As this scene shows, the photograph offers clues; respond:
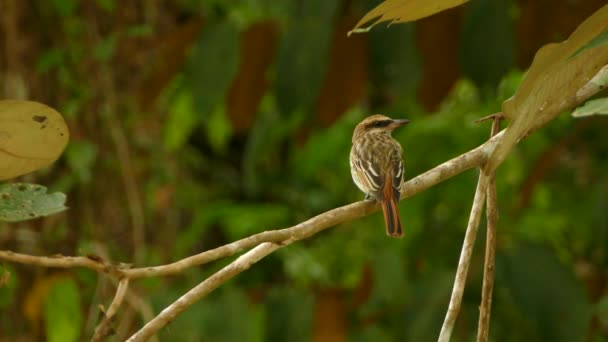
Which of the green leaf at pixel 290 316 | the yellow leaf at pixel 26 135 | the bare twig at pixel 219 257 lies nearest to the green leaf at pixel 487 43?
the green leaf at pixel 290 316

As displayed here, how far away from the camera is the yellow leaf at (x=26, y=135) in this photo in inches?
75.8

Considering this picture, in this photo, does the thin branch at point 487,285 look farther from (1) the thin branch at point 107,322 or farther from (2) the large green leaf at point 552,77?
(1) the thin branch at point 107,322

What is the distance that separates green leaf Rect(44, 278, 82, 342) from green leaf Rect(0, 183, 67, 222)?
9.11ft

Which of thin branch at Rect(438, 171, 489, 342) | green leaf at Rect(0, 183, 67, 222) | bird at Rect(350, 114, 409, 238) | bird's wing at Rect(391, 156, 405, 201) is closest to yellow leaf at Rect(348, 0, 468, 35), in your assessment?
thin branch at Rect(438, 171, 489, 342)

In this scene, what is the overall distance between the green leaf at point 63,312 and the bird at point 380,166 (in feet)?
5.24

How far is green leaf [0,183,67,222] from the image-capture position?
2.06 m

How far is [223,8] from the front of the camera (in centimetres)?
541

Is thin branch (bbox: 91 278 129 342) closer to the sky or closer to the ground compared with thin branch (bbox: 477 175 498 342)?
closer to the sky

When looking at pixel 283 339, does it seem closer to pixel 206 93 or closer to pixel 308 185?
pixel 206 93

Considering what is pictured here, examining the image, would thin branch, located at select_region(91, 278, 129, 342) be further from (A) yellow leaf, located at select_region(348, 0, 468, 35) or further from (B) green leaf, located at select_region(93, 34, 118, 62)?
(B) green leaf, located at select_region(93, 34, 118, 62)

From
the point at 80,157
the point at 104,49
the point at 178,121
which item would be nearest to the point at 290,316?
the point at 80,157

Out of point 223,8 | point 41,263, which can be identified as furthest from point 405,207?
point 41,263

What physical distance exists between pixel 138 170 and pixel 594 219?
2585mm

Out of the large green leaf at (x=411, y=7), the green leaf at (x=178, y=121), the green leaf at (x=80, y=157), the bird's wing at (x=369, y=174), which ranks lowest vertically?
the bird's wing at (x=369, y=174)
